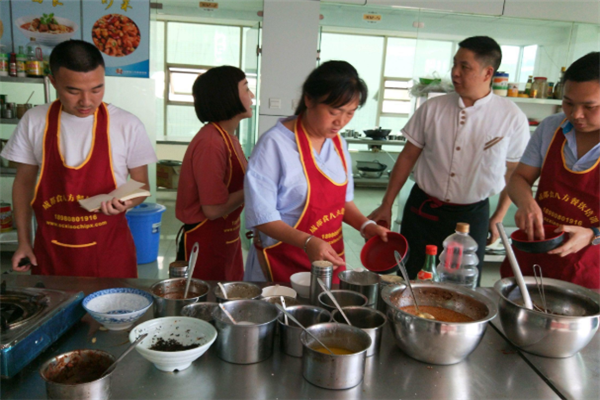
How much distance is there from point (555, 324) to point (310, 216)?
0.88 m

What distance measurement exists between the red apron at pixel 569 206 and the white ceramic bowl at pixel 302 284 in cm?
95

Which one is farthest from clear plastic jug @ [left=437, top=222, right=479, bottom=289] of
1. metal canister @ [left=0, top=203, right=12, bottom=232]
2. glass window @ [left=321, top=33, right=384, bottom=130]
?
glass window @ [left=321, top=33, right=384, bottom=130]

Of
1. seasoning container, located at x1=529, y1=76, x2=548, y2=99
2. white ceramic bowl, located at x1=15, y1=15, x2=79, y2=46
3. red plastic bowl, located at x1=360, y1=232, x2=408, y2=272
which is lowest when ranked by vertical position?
red plastic bowl, located at x1=360, y1=232, x2=408, y2=272

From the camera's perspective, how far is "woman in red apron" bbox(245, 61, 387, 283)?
5.24 feet

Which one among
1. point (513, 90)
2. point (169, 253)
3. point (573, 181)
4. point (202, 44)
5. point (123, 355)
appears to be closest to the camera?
point (123, 355)

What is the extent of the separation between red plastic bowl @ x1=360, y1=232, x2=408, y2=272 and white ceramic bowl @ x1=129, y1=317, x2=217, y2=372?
635 mm

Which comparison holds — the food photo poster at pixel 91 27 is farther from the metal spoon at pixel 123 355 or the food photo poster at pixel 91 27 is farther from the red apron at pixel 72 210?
the metal spoon at pixel 123 355

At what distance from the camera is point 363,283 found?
147 centimetres

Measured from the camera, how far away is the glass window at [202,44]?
25.8ft

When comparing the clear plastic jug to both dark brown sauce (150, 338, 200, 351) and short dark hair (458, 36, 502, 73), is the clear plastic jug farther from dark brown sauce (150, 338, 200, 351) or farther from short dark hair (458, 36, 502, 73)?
short dark hair (458, 36, 502, 73)

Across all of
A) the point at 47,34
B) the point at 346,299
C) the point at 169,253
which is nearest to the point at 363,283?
the point at 346,299

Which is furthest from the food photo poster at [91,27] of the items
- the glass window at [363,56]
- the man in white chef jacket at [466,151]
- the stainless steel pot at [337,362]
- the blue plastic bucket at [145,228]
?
the glass window at [363,56]

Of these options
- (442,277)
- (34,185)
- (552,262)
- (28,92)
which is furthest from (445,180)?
(28,92)

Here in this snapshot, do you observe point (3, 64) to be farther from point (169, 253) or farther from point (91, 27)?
point (169, 253)
